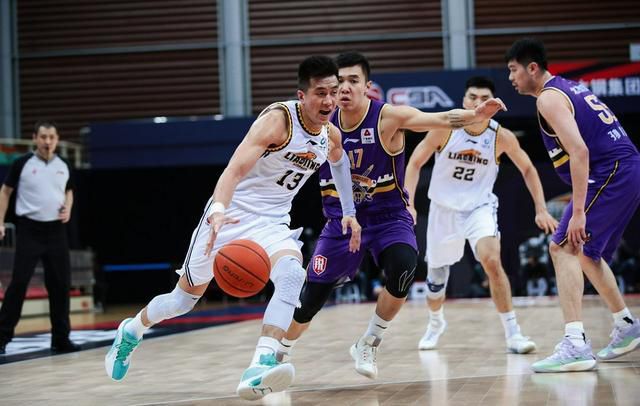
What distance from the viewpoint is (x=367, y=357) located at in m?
5.49

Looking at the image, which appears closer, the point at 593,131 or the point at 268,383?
the point at 268,383

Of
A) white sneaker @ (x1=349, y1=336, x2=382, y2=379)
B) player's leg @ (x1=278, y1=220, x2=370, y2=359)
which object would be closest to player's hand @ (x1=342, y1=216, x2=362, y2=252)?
player's leg @ (x1=278, y1=220, x2=370, y2=359)

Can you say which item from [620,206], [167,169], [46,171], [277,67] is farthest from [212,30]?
[620,206]

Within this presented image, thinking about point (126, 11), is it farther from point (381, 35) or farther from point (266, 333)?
point (266, 333)

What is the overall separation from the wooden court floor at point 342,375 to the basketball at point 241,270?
2.06 ft

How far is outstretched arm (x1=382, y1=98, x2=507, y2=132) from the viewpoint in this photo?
5.07m

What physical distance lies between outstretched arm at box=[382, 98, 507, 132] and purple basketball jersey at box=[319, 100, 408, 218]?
131 millimetres

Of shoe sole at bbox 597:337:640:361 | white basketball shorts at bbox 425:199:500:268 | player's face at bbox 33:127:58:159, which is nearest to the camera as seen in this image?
shoe sole at bbox 597:337:640:361

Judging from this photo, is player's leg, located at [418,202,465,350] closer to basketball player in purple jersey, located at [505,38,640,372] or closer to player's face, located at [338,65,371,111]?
basketball player in purple jersey, located at [505,38,640,372]

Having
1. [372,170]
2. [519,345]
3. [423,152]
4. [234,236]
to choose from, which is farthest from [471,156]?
[234,236]

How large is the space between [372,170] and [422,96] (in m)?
9.65

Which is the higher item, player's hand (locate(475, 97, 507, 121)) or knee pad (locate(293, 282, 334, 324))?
player's hand (locate(475, 97, 507, 121))

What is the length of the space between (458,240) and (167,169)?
11.4m

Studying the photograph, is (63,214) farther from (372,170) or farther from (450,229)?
(372,170)
